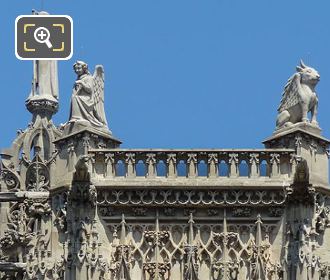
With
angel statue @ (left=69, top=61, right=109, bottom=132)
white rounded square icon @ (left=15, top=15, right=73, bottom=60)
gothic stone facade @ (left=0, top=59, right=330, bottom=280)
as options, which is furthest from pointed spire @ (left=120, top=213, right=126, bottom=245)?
white rounded square icon @ (left=15, top=15, right=73, bottom=60)

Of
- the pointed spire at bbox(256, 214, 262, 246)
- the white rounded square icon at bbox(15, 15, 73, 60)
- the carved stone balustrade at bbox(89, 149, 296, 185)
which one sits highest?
the white rounded square icon at bbox(15, 15, 73, 60)

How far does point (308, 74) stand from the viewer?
6169 centimetres

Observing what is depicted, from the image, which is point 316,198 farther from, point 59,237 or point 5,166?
point 5,166

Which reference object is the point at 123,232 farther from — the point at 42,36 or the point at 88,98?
the point at 42,36

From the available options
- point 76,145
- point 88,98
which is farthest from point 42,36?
point 76,145

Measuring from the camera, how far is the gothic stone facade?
59.6 m

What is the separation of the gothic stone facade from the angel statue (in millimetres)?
88

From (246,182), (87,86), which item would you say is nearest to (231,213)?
(246,182)

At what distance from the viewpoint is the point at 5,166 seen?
224 feet

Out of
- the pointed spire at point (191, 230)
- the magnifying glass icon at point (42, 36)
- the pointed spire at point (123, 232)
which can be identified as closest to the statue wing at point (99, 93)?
the magnifying glass icon at point (42, 36)

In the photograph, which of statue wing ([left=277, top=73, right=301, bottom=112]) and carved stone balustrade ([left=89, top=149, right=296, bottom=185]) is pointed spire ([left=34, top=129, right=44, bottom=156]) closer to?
carved stone balustrade ([left=89, top=149, right=296, bottom=185])

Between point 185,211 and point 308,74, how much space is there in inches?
194

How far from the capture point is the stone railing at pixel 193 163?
60562 mm

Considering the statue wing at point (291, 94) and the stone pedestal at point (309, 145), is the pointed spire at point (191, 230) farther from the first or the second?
the statue wing at point (291, 94)
